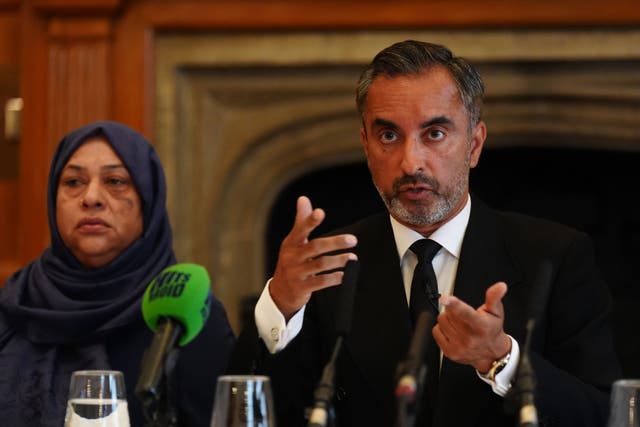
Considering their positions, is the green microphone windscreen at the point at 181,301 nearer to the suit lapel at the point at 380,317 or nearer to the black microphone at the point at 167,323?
the black microphone at the point at 167,323

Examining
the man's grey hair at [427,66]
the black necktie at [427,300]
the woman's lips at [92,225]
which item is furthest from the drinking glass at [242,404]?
→ the woman's lips at [92,225]

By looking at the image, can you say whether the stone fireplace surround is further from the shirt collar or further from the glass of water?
the glass of water

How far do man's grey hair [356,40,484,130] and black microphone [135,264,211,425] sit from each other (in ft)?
2.28

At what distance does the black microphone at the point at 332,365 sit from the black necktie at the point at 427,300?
0.43 metres

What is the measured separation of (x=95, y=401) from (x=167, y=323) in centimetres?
20

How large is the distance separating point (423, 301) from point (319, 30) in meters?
1.98

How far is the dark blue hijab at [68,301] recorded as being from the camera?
6.71 feet

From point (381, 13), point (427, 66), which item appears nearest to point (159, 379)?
point (427, 66)

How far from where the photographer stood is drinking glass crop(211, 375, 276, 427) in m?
1.21

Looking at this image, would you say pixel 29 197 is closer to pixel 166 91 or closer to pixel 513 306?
pixel 166 91

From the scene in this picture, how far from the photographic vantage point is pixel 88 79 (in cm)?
358

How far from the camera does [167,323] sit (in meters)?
1.23

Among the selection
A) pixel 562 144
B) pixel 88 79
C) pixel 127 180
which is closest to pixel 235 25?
pixel 88 79

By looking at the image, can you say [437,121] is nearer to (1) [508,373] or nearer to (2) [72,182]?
(1) [508,373]
